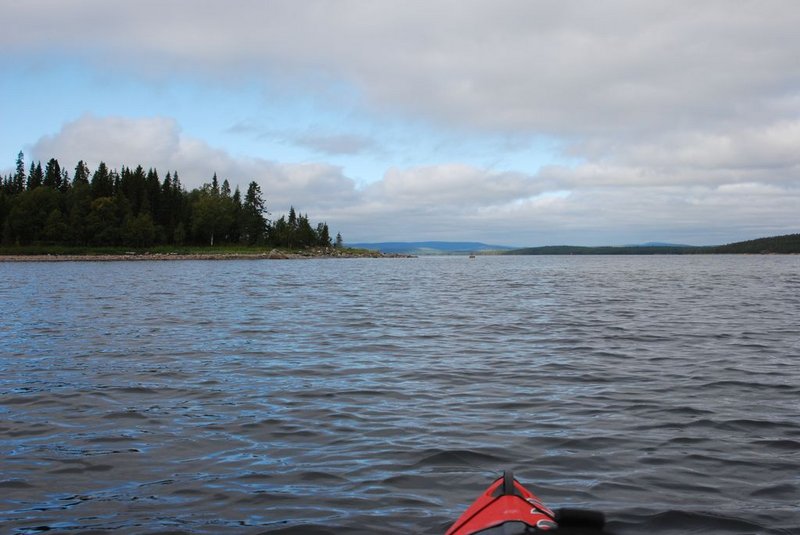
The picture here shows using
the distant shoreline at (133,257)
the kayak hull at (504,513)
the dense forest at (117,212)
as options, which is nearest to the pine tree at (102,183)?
the dense forest at (117,212)

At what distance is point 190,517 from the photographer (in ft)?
22.4

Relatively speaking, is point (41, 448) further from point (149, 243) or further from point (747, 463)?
point (149, 243)

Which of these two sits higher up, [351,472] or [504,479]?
[504,479]

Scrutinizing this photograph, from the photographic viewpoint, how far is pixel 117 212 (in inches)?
5753

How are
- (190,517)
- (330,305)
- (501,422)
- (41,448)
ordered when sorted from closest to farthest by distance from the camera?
(190,517) → (41,448) → (501,422) → (330,305)

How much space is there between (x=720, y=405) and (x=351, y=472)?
7.55 meters

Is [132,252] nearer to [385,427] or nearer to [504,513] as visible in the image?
[385,427]

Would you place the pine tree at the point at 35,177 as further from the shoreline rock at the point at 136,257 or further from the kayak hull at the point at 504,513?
the kayak hull at the point at 504,513

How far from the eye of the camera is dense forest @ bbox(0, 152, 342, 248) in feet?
451

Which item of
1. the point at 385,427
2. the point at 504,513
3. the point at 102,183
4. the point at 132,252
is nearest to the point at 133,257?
the point at 132,252

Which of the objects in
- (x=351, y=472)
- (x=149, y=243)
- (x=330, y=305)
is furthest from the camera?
(x=149, y=243)

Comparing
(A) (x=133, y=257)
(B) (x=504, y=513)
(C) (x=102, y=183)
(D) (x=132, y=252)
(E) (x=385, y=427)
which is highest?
(C) (x=102, y=183)

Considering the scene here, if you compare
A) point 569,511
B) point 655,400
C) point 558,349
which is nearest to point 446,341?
point 558,349

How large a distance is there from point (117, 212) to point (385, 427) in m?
152
